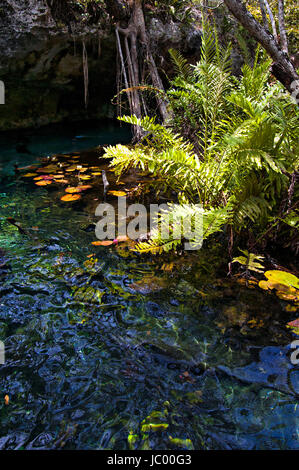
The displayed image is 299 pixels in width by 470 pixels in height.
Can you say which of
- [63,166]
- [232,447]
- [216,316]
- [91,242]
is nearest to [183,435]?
[232,447]

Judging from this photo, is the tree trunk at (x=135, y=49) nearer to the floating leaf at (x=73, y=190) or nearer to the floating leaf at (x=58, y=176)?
the floating leaf at (x=58, y=176)

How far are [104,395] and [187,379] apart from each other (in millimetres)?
385

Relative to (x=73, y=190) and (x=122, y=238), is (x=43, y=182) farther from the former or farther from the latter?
(x=122, y=238)

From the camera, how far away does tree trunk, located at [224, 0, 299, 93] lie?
2244 millimetres

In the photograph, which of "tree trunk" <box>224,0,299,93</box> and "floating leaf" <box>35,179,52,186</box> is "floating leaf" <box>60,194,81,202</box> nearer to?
"floating leaf" <box>35,179,52,186</box>

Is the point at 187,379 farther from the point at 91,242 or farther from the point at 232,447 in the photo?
the point at 91,242

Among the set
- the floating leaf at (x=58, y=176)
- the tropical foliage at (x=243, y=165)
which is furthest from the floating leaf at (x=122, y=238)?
the floating leaf at (x=58, y=176)

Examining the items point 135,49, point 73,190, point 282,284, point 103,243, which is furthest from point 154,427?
point 135,49

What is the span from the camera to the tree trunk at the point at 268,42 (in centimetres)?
224

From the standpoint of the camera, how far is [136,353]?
60.5 inches

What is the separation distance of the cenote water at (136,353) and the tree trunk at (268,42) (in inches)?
57.2

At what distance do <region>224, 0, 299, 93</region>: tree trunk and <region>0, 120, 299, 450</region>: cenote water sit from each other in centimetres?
145

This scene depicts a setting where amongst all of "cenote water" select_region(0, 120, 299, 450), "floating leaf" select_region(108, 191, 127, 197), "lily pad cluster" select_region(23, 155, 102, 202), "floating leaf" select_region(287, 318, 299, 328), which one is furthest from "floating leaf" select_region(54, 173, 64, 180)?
"floating leaf" select_region(287, 318, 299, 328)

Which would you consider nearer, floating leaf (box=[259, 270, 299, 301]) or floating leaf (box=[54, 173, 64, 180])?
floating leaf (box=[259, 270, 299, 301])
